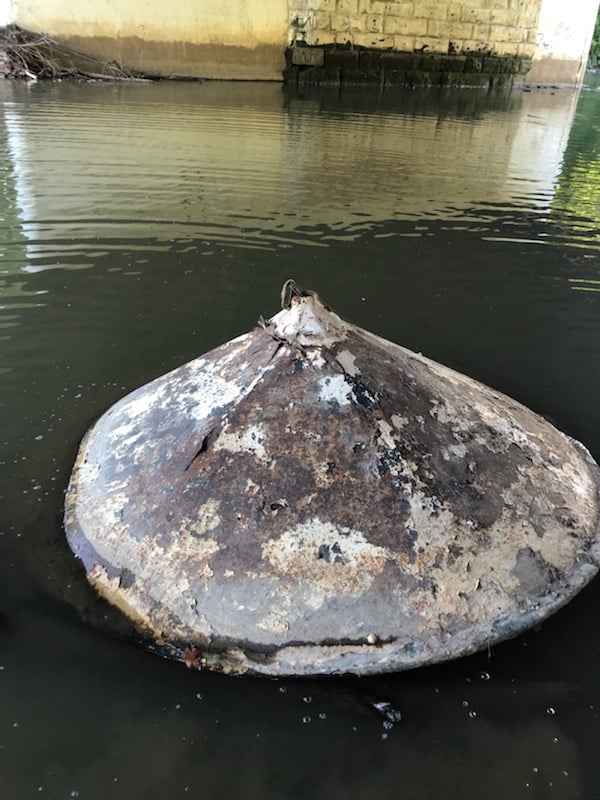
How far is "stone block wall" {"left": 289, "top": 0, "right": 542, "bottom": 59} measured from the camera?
19688 millimetres

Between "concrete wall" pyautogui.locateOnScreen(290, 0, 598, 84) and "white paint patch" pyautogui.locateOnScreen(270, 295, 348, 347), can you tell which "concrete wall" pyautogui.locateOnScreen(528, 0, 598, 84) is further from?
"white paint patch" pyautogui.locateOnScreen(270, 295, 348, 347)

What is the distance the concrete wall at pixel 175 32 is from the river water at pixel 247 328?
835 centimetres

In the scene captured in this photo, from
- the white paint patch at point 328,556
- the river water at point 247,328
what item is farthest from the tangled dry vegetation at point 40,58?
the white paint patch at point 328,556

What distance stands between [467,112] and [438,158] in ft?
25.1

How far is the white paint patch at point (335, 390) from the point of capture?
195 centimetres

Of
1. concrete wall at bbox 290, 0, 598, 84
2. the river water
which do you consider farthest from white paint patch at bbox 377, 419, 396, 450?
concrete wall at bbox 290, 0, 598, 84

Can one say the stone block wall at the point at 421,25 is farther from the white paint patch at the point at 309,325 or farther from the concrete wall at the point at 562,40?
the white paint patch at the point at 309,325

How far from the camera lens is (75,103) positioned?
12.8m

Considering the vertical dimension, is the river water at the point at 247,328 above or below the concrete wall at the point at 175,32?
below

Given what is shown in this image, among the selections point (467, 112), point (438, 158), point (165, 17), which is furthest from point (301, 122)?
point (165, 17)

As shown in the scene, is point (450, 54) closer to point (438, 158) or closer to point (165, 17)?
point (165, 17)

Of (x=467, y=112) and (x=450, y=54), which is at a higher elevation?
(x=450, y=54)

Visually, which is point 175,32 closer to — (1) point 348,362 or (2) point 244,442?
(1) point 348,362

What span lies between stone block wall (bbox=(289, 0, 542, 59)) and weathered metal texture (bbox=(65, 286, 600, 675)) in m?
21.0
